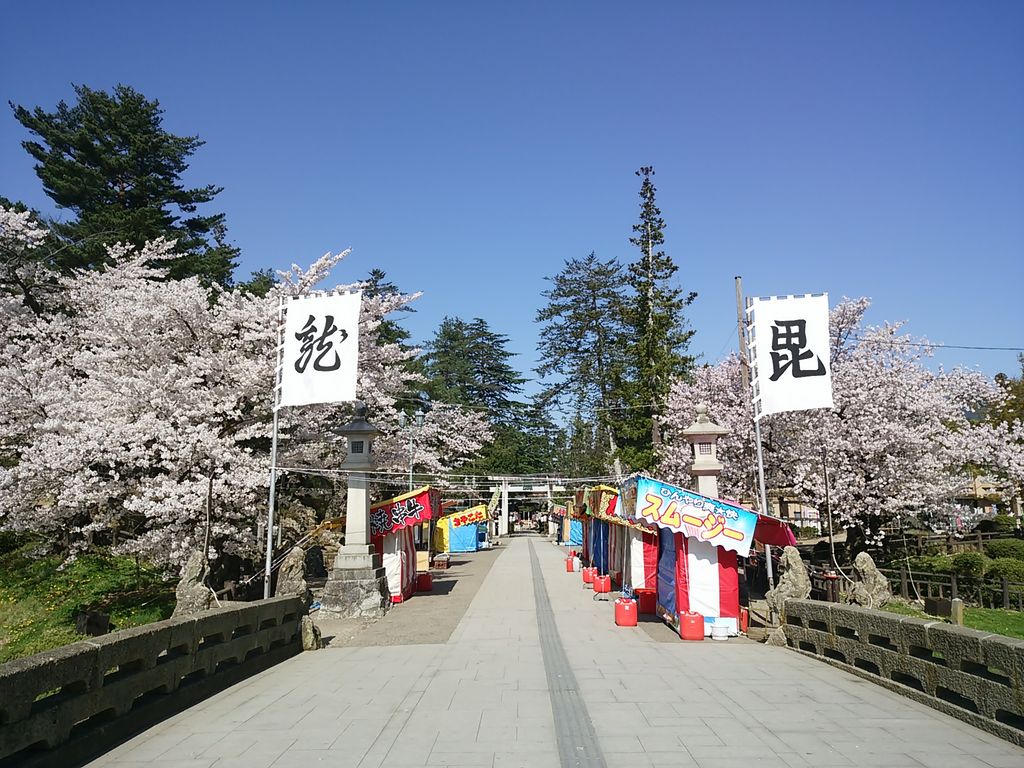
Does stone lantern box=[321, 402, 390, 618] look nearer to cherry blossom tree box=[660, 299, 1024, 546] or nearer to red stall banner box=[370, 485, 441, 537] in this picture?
red stall banner box=[370, 485, 441, 537]

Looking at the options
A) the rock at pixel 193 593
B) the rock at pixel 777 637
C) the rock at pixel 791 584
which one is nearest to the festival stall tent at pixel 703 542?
the rock at pixel 791 584

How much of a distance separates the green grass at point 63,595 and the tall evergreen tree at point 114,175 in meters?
11.4

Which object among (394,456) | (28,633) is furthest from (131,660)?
(394,456)

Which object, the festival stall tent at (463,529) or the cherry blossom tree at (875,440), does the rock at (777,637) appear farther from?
the festival stall tent at (463,529)

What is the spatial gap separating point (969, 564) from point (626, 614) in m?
12.5

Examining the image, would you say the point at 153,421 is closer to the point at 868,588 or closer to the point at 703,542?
the point at 703,542

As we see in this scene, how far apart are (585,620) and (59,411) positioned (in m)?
13.6

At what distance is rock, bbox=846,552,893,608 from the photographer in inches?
454

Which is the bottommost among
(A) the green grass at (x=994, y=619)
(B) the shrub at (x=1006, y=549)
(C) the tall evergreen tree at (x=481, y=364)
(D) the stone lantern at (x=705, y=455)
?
(A) the green grass at (x=994, y=619)

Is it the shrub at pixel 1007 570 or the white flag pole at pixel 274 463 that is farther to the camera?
the shrub at pixel 1007 570

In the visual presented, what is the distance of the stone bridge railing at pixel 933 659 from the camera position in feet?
20.6

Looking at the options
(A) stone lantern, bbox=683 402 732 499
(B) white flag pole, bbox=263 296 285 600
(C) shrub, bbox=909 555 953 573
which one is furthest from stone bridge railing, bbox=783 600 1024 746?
(C) shrub, bbox=909 555 953 573

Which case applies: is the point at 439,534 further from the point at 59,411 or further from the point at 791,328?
the point at 791,328

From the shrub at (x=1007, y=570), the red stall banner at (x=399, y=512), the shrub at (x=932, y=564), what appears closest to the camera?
the red stall banner at (x=399, y=512)
